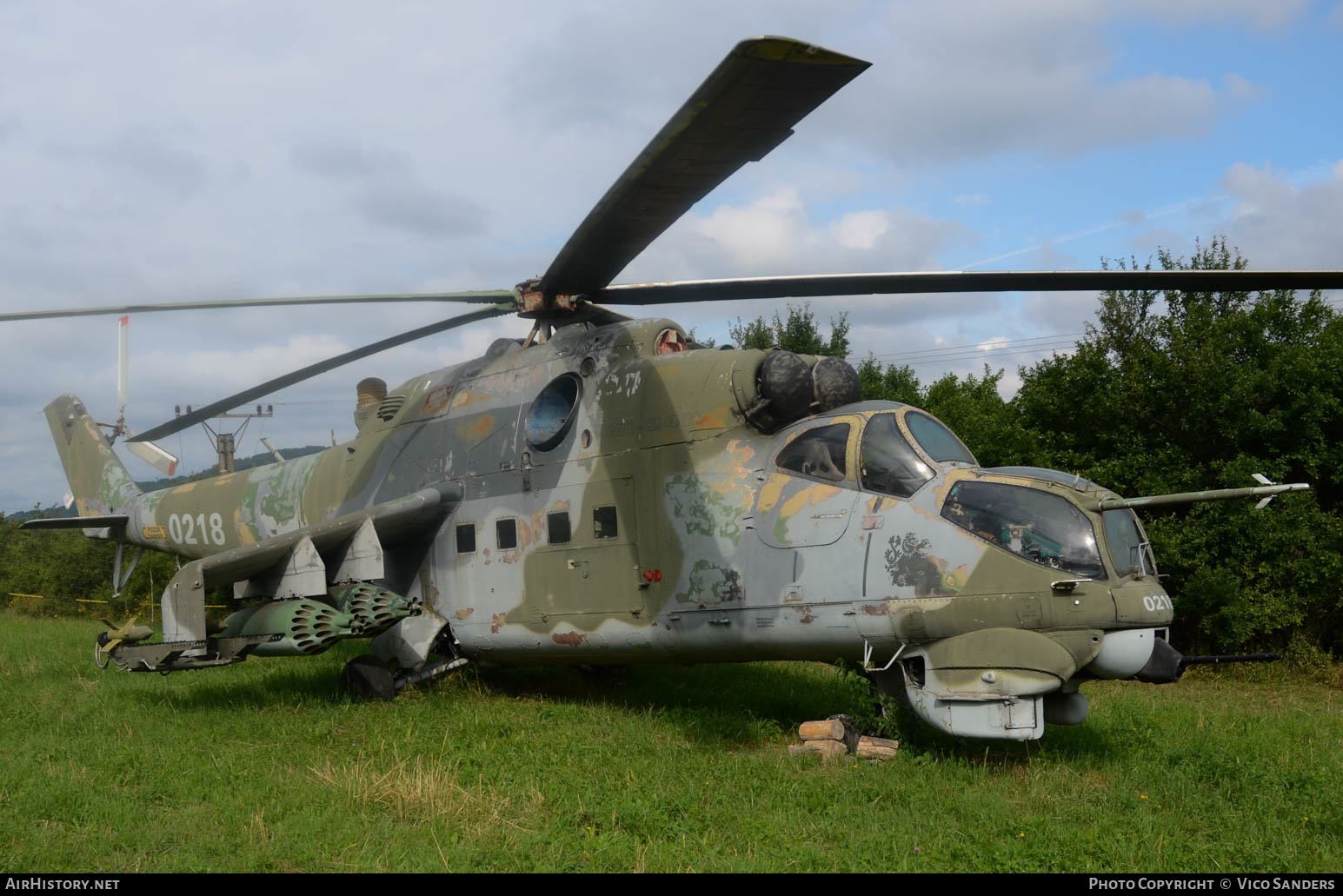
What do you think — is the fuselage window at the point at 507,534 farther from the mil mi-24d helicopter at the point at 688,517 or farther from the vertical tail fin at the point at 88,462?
the vertical tail fin at the point at 88,462

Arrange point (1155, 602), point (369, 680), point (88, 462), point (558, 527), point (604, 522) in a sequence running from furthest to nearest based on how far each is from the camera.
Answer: point (88, 462) → point (369, 680) → point (558, 527) → point (604, 522) → point (1155, 602)

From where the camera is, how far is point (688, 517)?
8.46m

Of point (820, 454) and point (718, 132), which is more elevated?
point (718, 132)

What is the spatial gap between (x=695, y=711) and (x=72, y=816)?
518cm

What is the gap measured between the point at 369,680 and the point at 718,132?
7163mm

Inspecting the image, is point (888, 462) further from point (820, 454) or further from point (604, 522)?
point (604, 522)

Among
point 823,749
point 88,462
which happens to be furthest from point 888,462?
point 88,462

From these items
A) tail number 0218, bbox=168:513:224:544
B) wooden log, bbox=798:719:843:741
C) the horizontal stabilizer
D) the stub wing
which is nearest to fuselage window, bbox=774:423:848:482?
wooden log, bbox=798:719:843:741

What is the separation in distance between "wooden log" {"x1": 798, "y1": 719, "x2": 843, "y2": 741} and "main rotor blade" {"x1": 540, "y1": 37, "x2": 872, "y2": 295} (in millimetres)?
4185

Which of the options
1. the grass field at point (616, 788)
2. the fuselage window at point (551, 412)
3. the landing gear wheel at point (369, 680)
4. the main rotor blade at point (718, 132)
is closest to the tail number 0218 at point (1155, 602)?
the grass field at point (616, 788)

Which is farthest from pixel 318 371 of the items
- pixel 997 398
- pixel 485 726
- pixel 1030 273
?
pixel 997 398

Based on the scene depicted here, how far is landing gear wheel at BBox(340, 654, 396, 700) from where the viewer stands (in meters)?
10.1

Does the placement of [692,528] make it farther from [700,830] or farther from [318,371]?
[318,371]

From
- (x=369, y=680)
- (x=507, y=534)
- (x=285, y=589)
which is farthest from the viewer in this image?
(x=369, y=680)
